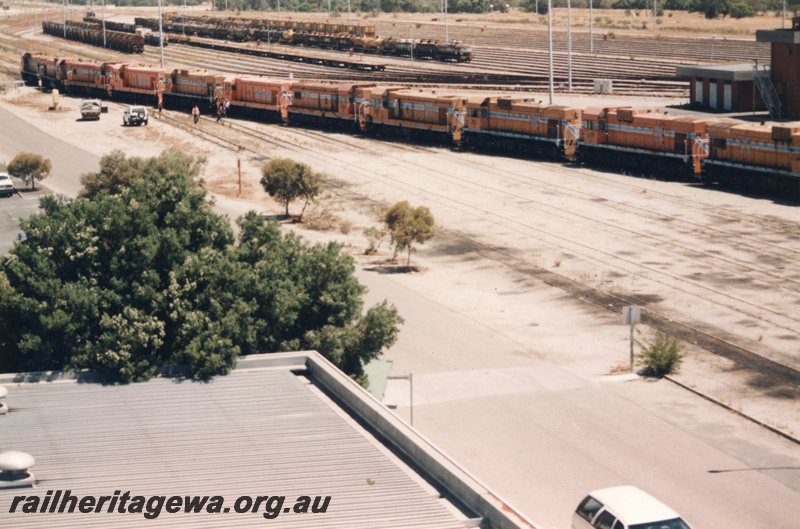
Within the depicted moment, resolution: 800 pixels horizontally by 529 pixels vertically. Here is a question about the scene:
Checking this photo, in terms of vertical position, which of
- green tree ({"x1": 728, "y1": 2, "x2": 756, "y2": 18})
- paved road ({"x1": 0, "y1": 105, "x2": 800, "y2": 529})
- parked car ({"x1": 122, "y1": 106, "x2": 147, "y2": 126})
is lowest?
paved road ({"x1": 0, "y1": 105, "x2": 800, "y2": 529})

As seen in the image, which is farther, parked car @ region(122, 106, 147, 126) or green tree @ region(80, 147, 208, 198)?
parked car @ region(122, 106, 147, 126)

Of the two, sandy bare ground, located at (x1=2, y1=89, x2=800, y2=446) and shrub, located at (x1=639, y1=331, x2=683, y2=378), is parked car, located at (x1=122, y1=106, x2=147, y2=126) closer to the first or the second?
sandy bare ground, located at (x1=2, y1=89, x2=800, y2=446)

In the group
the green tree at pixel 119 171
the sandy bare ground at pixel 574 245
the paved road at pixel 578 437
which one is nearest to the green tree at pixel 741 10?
the sandy bare ground at pixel 574 245

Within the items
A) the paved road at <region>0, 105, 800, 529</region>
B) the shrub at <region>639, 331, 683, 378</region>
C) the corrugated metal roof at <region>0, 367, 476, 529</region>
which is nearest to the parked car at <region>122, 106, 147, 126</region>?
the paved road at <region>0, 105, 800, 529</region>

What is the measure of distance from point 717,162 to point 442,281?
20210 mm

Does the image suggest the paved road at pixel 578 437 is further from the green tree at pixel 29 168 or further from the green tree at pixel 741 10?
the green tree at pixel 741 10

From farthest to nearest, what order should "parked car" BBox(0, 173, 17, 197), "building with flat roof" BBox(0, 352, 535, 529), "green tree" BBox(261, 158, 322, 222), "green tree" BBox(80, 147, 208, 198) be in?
"parked car" BBox(0, 173, 17, 197) → "green tree" BBox(261, 158, 322, 222) → "green tree" BBox(80, 147, 208, 198) → "building with flat roof" BBox(0, 352, 535, 529)

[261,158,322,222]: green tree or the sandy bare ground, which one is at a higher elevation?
[261,158,322,222]: green tree

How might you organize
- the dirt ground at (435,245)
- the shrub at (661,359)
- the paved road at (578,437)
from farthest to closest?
the shrub at (661,359)
the dirt ground at (435,245)
the paved road at (578,437)

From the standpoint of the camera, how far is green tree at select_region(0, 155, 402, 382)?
19.5 m

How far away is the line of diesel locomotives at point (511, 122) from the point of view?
154 feet

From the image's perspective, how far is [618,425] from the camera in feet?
76.0

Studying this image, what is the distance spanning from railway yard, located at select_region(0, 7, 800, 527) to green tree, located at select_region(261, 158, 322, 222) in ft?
7.31

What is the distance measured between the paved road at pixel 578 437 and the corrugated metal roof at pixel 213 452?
15.9 feet
